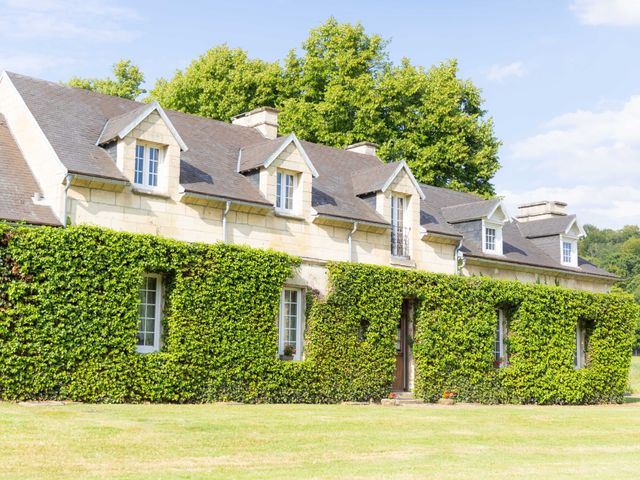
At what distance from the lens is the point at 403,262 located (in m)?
28.0

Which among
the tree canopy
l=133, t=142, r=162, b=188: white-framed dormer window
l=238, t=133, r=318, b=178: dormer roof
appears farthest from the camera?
the tree canopy

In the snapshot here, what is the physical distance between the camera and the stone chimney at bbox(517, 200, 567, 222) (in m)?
39.1

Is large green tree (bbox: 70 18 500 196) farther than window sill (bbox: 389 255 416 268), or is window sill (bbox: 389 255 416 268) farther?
large green tree (bbox: 70 18 500 196)

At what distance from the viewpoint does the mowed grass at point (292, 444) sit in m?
11.6

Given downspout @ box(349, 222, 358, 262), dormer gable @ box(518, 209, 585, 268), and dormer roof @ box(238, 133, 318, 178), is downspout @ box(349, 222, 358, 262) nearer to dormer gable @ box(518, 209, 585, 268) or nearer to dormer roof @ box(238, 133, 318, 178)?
dormer roof @ box(238, 133, 318, 178)

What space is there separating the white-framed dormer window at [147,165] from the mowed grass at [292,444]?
21.5 ft

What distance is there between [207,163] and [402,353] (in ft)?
28.3

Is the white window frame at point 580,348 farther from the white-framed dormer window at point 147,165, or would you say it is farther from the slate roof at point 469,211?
the white-framed dormer window at point 147,165

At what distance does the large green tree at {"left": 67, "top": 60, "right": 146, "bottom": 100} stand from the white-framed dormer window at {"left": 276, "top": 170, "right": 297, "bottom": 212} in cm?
2260

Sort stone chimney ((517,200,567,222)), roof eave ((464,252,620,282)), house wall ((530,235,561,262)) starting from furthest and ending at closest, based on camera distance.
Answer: stone chimney ((517,200,567,222)) < house wall ((530,235,561,262)) < roof eave ((464,252,620,282))

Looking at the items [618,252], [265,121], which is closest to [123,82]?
[265,121]

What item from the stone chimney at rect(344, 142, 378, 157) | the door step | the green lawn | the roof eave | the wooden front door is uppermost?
the stone chimney at rect(344, 142, 378, 157)

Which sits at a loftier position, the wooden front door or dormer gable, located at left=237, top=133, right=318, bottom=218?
dormer gable, located at left=237, top=133, right=318, bottom=218

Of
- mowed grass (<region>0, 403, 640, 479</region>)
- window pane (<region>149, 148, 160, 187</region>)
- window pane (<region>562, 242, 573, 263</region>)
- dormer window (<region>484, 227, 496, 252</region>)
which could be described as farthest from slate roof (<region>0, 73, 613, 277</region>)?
mowed grass (<region>0, 403, 640, 479</region>)
